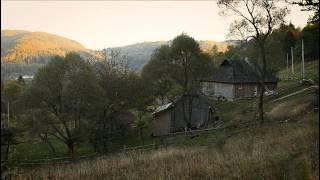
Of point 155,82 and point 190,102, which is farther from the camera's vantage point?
point 155,82

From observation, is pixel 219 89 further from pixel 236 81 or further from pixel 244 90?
pixel 244 90

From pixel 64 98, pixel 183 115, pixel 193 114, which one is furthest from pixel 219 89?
pixel 64 98

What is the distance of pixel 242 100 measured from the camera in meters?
60.9

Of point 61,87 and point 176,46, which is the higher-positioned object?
point 176,46

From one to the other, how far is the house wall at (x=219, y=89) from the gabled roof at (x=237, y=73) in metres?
0.95

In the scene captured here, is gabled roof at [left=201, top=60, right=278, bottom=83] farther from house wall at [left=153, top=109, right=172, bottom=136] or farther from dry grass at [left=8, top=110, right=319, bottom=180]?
dry grass at [left=8, top=110, right=319, bottom=180]

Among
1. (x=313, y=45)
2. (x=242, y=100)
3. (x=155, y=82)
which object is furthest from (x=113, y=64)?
(x=313, y=45)

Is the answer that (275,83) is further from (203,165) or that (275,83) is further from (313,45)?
(203,165)

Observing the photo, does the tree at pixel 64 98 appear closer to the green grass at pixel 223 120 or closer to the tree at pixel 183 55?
Answer: the green grass at pixel 223 120

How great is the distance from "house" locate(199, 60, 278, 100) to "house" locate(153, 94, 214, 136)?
8.81 meters

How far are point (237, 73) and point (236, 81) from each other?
2.15 m

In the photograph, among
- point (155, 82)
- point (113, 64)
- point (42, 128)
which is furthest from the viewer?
point (155, 82)

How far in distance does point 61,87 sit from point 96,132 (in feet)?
24.6

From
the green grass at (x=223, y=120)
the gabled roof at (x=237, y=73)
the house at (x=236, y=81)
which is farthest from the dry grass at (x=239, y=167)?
the gabled roof at (x=237, y=73)
